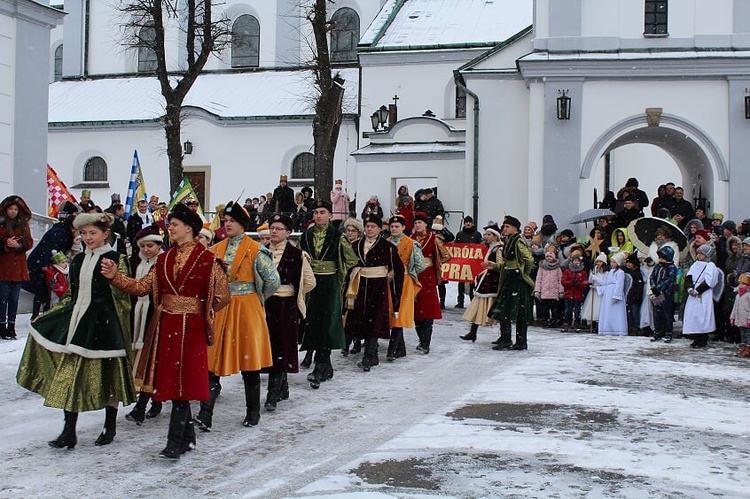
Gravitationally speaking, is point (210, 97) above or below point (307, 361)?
above

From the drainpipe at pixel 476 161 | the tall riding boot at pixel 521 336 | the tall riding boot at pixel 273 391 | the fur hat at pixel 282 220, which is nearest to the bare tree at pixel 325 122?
the drainpipe at pixel 476 161

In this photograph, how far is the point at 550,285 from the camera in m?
16.2

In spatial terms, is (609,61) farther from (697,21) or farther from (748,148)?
(748,148)

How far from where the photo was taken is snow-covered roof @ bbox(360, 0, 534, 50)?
32.7 m

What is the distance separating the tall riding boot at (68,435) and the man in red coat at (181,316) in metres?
0.60

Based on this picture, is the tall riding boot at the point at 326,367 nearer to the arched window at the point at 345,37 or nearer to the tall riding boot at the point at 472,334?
the tall riding boot at the point at 472,334

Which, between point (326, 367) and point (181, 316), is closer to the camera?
point (181, 316)

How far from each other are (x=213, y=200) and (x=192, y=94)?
4968 millimetres

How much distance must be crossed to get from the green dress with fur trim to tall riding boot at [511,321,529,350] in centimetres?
693

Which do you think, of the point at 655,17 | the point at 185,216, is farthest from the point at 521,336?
the point at 655,17

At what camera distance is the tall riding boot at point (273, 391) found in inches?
347

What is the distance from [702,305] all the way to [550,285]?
2.84m

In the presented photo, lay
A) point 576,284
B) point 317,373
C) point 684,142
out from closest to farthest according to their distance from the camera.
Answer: point 317,373
point 576,284
point 684,142

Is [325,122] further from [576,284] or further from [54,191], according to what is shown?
[576,284]
